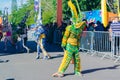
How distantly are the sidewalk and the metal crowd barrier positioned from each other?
0.53 meters

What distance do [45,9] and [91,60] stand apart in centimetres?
6060

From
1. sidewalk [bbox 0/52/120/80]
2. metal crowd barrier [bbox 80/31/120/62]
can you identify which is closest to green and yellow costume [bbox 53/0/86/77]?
sidewalk [bbox 0/52/120/80]

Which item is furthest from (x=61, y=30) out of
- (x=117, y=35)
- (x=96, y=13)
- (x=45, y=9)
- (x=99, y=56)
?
(x=45, y=9)

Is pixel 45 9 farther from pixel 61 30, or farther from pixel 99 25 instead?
pixel 99 25

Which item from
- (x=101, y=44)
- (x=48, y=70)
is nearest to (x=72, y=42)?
(x=48, y=70)

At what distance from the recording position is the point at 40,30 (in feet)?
62.0

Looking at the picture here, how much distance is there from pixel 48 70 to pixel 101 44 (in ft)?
19.2

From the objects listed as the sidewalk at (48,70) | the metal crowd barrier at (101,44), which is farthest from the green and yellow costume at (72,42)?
the metal crowd barrier at (101,44)

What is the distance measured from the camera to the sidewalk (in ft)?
42.7

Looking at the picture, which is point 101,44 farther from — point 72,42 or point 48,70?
point 72,42

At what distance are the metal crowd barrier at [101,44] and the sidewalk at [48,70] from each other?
53cm

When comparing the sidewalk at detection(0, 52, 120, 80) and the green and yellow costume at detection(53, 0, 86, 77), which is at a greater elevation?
the green and yellow costume at detection(53, 0, 86, 77)

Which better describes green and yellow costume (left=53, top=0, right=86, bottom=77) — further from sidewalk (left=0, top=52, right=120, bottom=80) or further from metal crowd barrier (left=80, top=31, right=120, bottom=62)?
metal crowd barrier (left=80, top=31, right=120, bottom=62)

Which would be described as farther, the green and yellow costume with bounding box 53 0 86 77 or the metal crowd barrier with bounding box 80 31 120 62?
the metal crowd barrier with bounding box 80 31 120 62
